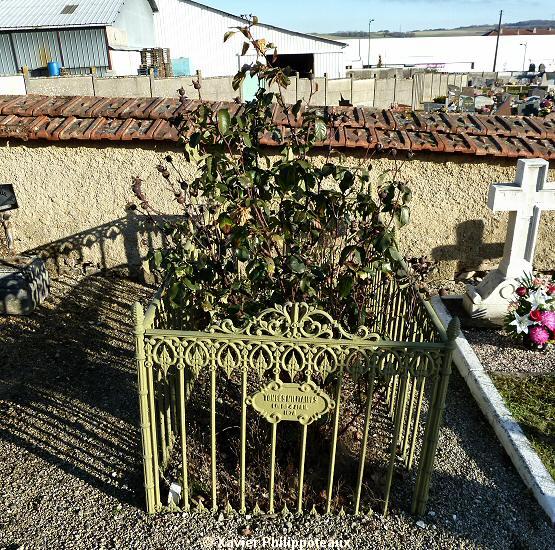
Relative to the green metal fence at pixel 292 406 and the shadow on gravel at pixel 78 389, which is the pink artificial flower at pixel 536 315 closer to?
the green metal fence at pixel 292 406

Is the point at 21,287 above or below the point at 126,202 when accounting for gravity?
below

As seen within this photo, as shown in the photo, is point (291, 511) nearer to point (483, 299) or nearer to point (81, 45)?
point (483, 299)

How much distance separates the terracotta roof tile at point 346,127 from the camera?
17.7 feet

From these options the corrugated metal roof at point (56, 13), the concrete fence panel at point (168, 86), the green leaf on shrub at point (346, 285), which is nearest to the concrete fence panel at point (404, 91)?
the concrete fence panel at point (168, 86)

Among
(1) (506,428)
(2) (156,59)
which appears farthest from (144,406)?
(2) (156,59)

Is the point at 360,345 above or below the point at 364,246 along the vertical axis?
below

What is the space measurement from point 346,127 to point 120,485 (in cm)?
398

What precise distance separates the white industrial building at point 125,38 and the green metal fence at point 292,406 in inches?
741

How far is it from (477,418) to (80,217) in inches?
172

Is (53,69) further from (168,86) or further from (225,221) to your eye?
(225,221)

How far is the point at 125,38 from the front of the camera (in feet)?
76.4

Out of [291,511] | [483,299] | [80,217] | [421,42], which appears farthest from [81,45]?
[421,42]

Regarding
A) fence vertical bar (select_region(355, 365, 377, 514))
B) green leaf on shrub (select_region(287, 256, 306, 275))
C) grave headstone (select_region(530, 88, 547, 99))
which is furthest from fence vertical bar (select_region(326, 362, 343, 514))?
grave headstone (select_region(530, 88, 547, 99))

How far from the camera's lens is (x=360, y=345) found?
8.40ft
